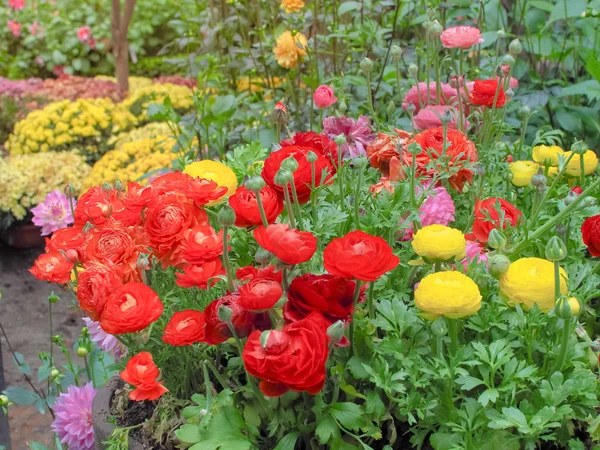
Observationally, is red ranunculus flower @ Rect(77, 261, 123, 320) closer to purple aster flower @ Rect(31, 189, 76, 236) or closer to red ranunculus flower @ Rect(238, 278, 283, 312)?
red ranunculus flower @ Rect(238, 278, 283, 312)

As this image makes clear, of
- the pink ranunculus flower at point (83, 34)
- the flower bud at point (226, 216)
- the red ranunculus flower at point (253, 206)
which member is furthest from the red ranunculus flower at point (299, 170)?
the pink ranunculus flower at point (83, 34)


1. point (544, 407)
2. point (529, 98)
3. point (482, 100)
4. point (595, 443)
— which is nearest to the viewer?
point (544, 407)

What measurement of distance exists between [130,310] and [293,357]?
223 mm

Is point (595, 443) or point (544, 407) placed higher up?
point (544, 407)

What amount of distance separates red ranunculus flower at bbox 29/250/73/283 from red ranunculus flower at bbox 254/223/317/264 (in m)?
0.40

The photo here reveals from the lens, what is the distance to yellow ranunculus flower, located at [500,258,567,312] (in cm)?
72

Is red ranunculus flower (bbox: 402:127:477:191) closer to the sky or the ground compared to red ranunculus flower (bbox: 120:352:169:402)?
closer to the sky

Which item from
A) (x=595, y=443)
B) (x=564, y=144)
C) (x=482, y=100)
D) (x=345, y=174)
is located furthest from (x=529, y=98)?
(x=595, y=443)

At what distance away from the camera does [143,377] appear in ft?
2.54

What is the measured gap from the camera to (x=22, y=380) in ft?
7.72

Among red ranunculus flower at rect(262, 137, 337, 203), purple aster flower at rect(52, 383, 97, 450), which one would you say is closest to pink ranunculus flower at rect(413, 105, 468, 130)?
red ranunculus flower at rect(262, 137, 337, 203)

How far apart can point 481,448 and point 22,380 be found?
202cm

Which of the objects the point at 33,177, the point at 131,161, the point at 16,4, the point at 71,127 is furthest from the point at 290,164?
the point at 16,4

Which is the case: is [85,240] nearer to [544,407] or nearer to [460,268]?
[460,268]
